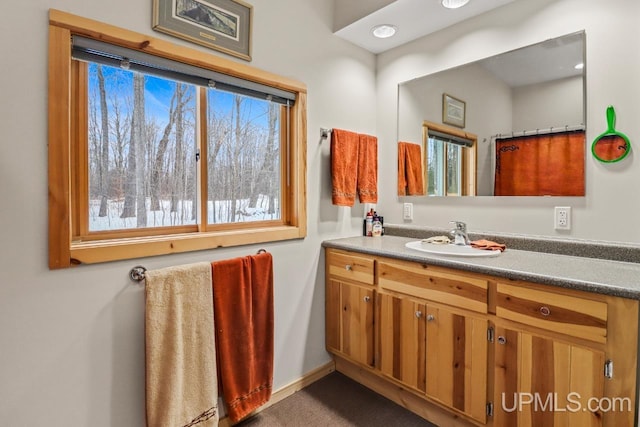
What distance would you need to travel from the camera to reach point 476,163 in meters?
2.09

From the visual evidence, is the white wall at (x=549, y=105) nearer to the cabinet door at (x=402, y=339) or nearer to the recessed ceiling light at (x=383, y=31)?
the recessed ceiling light at (x=383, y=31)

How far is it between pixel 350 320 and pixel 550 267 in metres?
1.14

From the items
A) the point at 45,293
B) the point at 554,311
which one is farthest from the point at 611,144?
the point at 45,293

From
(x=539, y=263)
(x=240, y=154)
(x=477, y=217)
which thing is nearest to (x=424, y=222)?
(x=477, y=217)

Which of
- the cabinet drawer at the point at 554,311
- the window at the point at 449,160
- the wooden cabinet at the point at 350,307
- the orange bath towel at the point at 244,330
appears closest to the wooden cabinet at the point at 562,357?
the cabinet drawer at the point at 554,311

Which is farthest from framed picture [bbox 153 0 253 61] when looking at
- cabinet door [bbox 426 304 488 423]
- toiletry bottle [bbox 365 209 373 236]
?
cabinet door [bbox 426 304 488 423]

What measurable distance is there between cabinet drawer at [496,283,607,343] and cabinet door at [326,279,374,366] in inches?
29.5

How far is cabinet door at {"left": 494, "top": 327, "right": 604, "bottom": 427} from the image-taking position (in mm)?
1225

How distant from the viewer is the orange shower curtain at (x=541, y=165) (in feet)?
5.63

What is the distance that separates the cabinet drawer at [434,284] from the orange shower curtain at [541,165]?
0.72m

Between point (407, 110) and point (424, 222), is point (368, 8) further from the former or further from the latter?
point (424, 222)

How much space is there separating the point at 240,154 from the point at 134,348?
3.60 ft

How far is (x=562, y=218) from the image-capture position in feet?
5.77

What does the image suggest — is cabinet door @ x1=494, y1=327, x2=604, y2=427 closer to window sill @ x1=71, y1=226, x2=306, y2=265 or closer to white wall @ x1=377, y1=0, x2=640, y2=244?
white wall @ x1=377, y1=0, x2=640, y2=244
